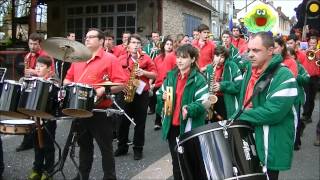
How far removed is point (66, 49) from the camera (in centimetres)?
471

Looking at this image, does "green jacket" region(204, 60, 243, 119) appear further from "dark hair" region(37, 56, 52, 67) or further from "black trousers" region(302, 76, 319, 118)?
"black trousers" region(302, 76, 319, 118)

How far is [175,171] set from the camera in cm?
478

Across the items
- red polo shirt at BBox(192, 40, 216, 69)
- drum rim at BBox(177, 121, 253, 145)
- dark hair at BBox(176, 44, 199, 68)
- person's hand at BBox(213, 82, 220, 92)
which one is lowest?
drum rim at BBox(177, 121, 253, 145)

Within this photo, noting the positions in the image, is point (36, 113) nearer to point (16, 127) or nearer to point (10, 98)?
point (10, 98)

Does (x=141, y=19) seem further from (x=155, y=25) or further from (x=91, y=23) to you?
(x=91, y=23)

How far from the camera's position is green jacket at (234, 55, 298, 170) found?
350 cm

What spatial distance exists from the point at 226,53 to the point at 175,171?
2455mm

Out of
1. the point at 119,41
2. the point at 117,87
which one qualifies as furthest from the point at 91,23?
the point at 117,87

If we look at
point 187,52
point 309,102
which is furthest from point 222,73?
point 309,102

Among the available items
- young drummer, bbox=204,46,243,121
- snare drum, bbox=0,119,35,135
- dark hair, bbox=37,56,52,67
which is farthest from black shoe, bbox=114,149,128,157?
snare drum, bbox=0,119,35,135

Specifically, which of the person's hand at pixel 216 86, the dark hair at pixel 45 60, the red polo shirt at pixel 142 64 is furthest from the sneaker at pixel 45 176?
the person's hand at pixel 216 86

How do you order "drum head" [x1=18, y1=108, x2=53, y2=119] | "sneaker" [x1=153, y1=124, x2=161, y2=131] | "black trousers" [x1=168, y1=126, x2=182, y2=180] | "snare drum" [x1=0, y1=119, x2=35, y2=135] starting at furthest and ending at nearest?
"sneaker" [x1=153, y1=124, x2=161, y2=131], "snare drum" [x1=0, y1=119, x2=35, y2=135], "black trousers" [x1=168, y1=126, x2=182, y2=180], "drum head" [x1=18, y1=108, x2=53, y2=119]

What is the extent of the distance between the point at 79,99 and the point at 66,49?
59 centimetres

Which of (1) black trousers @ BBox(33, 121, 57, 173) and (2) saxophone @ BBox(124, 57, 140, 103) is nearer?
(1) black trousers @ BBox(33, 121, 57, 173)
